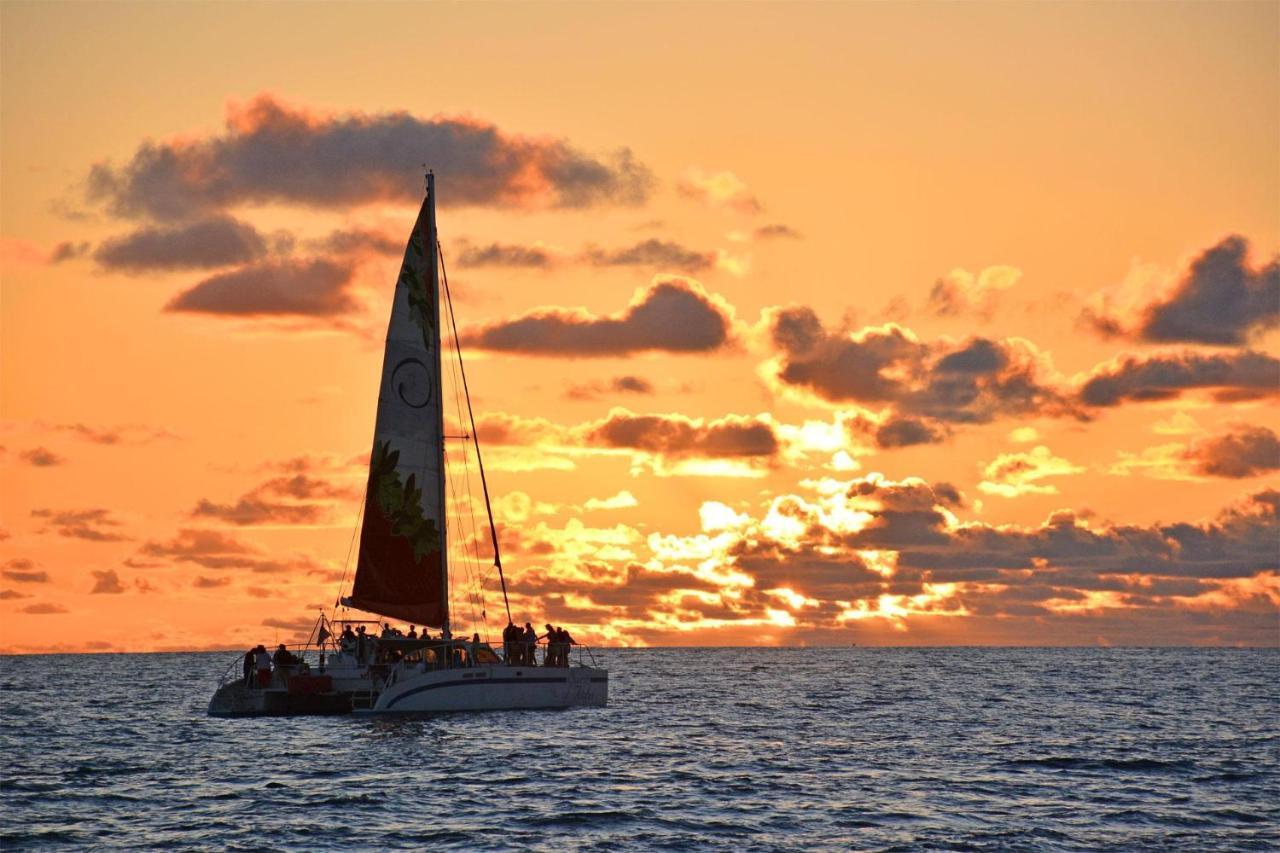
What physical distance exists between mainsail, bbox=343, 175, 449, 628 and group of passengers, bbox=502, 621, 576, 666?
2759mm

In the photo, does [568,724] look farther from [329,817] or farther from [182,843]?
[182,843]

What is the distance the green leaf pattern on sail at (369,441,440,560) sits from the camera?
67.2m

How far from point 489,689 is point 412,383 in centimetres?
1294

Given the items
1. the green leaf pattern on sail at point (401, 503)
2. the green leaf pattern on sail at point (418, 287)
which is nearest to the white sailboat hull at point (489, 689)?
the green leaf pattern on sail at point (401, 503)

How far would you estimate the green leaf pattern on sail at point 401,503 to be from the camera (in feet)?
221

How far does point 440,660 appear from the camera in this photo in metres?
63.3

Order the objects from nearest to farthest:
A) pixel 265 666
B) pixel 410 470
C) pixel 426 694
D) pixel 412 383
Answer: pixel 426 694 < pixel 265 666 < pixel 412 383 < pixel 410 470

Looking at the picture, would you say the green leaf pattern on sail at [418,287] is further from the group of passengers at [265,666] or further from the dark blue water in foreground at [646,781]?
the dark blue water in foreground at [646,781]

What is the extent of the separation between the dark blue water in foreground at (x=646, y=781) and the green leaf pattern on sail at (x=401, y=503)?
786 cm

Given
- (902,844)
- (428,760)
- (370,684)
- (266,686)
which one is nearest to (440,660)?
(370,684)

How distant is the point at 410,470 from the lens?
6738 centimetres

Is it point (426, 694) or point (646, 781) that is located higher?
point (426, 694)

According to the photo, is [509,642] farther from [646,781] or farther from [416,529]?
[646,781]

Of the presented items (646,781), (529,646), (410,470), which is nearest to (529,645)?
(529,646)
